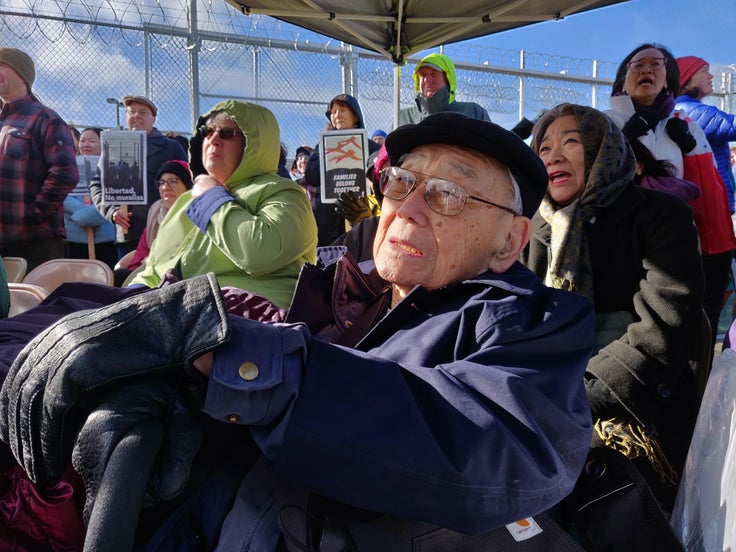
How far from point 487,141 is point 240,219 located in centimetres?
160

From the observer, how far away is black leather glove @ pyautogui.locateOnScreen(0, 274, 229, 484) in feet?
2.89

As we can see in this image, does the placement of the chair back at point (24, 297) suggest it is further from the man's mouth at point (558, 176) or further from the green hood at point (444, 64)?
the green hood at point (444, 64)

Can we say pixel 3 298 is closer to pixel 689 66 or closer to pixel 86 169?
pixel 689 66

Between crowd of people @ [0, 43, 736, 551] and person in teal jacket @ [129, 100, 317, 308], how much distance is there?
13 millimetres

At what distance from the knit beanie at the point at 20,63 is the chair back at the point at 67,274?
86.5 inches

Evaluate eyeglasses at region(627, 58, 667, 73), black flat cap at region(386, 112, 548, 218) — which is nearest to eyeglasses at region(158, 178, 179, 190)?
eyeglasses at region(627, 58, 667, 73)

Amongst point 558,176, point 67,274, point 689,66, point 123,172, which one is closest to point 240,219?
point 67,274

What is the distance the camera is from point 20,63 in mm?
4723

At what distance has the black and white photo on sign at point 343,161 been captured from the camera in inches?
173

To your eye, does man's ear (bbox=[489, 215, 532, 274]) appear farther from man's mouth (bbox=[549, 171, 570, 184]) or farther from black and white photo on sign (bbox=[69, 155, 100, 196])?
black and white photo on sign (bbox=[69, 155, 100, 196])

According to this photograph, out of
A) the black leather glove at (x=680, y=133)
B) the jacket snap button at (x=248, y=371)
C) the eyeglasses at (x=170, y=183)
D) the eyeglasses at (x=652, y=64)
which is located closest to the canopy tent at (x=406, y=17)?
the eyeglasses at (x=652, y=64)

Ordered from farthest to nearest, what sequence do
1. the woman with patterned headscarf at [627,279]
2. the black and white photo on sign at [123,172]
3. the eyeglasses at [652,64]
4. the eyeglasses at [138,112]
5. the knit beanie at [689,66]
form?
1. the eyeglasses at [138,112]
2. the black and white photo on sign at [123,172]
3. the knit beanie at [689,66]
4. the eyeglasses at [652,64]
5. the woman with patterned headscarf at [627,279]

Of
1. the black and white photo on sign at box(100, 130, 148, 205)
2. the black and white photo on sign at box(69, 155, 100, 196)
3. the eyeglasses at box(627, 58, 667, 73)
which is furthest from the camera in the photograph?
the black and white photo on sign at box(69, 155, 100, 196)

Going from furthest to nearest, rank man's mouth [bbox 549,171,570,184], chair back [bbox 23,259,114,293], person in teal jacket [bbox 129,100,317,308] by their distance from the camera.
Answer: chair back [bbox 23,259,114,293] → person in teal jacket [bbox 129,100,317,308] → man's mouth [bbox 549,171,570,184]
